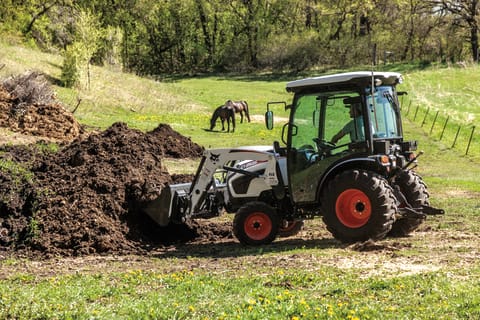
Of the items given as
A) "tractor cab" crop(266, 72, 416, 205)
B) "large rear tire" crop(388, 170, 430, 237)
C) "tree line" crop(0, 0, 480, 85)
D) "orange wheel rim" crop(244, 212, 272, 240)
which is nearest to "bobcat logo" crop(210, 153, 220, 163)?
"orange wheel rim" crop(244, 212, 272, 240)

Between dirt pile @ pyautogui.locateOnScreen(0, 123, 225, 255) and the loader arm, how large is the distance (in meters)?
1.28

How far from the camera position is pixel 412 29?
72875mm

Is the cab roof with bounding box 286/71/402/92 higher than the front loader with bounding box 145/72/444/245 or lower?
higher

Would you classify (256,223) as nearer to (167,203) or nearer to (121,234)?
(167,203)

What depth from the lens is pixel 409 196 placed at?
1303 centimetres

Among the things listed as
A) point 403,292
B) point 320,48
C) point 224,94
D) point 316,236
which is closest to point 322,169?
point 316,236

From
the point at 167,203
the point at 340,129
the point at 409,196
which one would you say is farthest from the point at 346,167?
the point at 167,203

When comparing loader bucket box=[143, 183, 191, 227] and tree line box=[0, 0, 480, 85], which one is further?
tree line box=[0, 0, 480, 85]

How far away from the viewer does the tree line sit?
214 ft

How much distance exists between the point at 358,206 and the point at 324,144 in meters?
1.25

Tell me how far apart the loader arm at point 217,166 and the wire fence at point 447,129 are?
17841 mm

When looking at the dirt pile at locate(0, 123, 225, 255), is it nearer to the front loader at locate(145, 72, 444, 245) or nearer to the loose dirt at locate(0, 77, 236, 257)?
the loose dirt at locate(0, 77, 236, 257)

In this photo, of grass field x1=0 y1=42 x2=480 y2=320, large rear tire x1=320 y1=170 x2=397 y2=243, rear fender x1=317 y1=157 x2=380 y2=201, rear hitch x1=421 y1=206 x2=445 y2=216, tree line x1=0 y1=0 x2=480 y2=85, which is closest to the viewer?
grass field x1=0 y1=42 x2=480 y2=320

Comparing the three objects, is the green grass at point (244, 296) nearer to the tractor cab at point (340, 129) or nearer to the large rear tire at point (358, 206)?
the large rear tire at point (358, 206)
